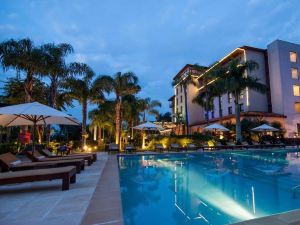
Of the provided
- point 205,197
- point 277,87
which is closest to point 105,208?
point 205,197

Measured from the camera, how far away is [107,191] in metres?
5.17

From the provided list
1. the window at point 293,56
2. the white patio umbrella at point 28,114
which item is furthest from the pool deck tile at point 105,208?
the window at point 293,56

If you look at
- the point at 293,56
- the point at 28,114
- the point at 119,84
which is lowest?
the point at 28,114

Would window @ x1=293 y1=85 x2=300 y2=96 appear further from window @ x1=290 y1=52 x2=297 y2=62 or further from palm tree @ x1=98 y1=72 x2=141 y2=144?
palm tree @ x1=98 y1=72 x2=141 y2=144

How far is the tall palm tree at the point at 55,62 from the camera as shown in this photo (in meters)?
16.1

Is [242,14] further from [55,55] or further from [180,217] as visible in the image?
[180,217]

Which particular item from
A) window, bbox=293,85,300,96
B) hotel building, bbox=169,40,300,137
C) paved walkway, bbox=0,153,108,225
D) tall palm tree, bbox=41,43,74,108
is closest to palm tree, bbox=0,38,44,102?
tall palm tree, bbox=41,43,74,108

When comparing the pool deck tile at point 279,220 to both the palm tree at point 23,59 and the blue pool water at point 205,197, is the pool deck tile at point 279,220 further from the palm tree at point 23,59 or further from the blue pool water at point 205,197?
the palm tree at point 23,59

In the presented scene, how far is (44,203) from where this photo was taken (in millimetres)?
4461

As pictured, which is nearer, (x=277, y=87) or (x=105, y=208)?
(x=105, y=208)

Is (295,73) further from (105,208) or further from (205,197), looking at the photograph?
(105,208)

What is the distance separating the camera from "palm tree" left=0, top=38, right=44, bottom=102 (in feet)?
49.2

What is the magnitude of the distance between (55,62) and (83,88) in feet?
17.0

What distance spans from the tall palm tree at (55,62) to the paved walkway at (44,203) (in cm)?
1181
